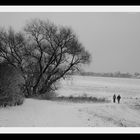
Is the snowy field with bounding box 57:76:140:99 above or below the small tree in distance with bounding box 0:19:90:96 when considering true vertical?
below

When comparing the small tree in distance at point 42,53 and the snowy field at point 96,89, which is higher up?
the small tree in distance at point 42,53

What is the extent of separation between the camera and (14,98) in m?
12.2

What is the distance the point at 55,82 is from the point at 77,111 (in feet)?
32.6

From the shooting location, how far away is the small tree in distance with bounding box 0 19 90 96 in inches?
806

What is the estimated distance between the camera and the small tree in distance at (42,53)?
2048 centimetres

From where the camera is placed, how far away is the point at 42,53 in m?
21.1

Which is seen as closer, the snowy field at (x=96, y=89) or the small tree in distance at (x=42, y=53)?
the small tree in distance at (x=42, y=53)

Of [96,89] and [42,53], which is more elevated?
[42,53]

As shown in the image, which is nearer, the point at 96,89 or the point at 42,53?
the point at 42,53

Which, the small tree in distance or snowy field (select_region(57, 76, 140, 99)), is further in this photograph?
snowy field (select_region(57, 76, 140, 99))

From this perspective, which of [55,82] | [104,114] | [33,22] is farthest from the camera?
[55,82]

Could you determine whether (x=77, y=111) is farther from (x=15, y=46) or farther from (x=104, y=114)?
(x=15, y=46)
